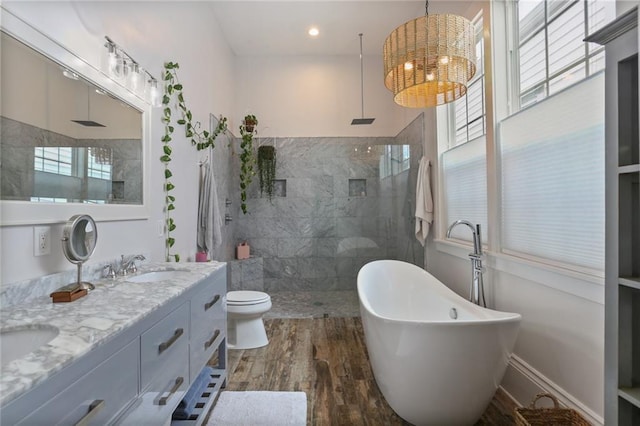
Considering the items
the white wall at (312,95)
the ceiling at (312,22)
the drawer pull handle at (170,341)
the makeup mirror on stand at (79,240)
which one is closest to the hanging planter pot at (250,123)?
the white wall at (312,95)

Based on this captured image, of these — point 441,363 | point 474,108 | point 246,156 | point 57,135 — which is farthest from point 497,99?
point 246,156

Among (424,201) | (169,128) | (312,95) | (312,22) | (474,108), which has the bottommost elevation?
(424,201)

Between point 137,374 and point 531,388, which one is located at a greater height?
point 137,374

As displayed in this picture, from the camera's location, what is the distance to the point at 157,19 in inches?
85.3

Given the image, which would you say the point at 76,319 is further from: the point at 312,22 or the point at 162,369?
the point at 312,22

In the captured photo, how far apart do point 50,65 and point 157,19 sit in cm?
115

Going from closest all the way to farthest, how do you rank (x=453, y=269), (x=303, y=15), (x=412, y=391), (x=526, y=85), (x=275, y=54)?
(x=412, y=391), (x=526, y=85), (x=453, y=269), (x=303, y=15), (x=275, y=54)

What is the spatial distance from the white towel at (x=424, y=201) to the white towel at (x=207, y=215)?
1.98m

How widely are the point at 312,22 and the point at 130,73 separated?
2407mm

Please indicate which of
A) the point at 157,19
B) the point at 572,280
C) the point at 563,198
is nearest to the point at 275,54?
the point at 157,19

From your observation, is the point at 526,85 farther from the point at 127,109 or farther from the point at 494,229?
the point at 127,109

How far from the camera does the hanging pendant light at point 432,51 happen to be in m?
1.76

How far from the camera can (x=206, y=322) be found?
5.64 feet

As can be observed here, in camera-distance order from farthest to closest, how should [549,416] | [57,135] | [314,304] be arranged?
[314,304], [549,416], [57,135]
